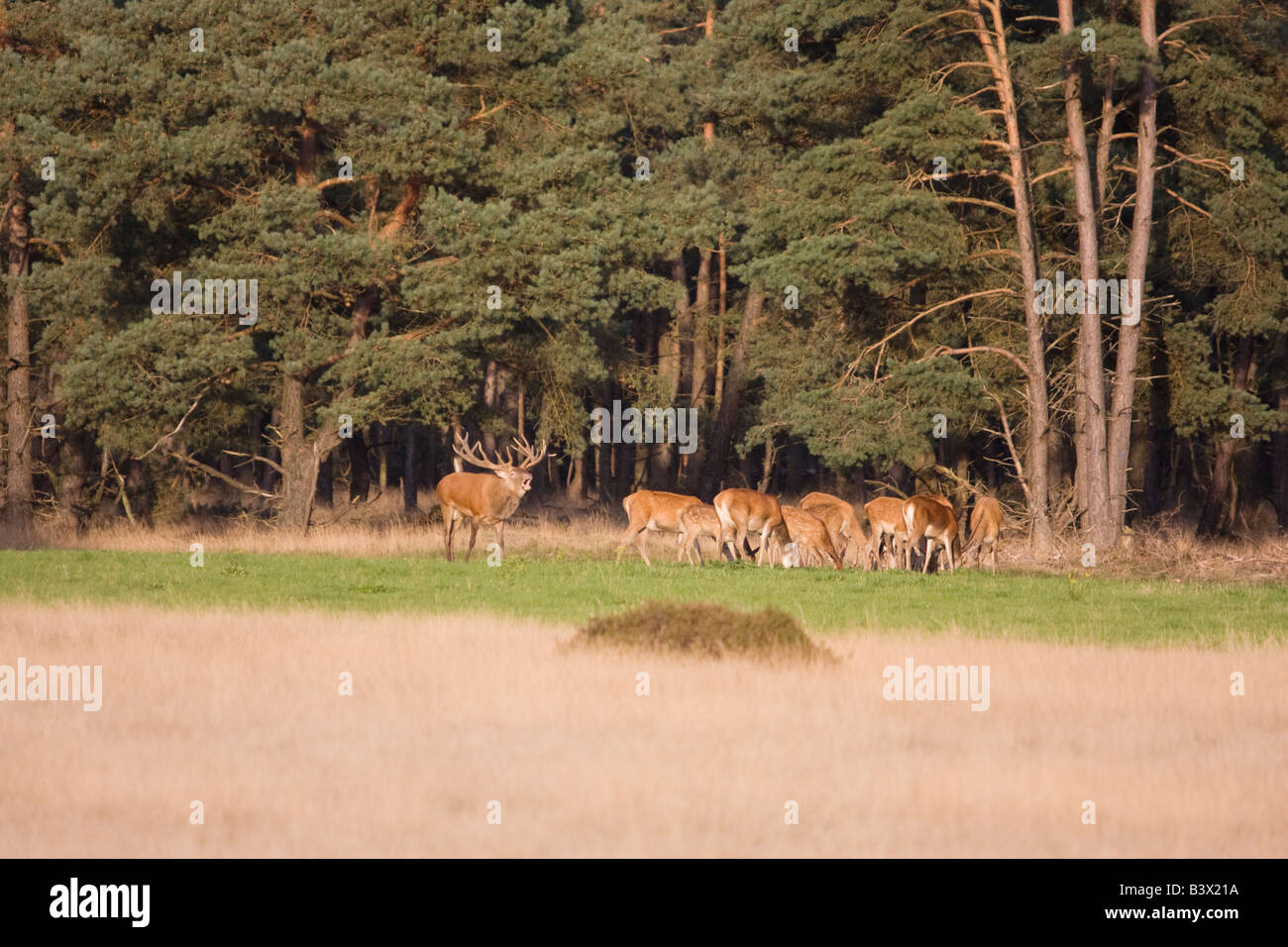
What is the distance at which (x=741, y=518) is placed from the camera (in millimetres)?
22734

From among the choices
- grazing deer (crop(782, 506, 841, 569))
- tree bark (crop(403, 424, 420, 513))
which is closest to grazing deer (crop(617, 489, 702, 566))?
grazing deer (crop(782, 506, 841, 569))

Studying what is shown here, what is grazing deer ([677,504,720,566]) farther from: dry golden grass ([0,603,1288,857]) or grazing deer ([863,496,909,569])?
dry golden grass ([0,603,1288,857])

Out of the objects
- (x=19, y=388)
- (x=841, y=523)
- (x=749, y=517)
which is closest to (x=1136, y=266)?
(x=841, y=523)

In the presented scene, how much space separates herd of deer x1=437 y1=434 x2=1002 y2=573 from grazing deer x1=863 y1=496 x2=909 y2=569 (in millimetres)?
15

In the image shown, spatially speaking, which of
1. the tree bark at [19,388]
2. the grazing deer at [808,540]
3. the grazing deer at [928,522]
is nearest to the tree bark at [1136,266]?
the grazing deer at [928,522]

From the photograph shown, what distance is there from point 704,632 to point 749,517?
390 inches

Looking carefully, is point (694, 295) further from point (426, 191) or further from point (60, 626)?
point (60, 626)

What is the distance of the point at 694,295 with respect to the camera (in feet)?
168

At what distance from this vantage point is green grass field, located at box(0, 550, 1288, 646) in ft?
51.0

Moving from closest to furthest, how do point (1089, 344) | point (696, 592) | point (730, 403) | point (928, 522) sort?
point (696, 592) < point (928, 522) < point (1089, 344) < point (730, 403)

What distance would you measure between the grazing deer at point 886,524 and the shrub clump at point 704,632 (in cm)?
1082

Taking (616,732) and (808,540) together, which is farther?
(808,540)

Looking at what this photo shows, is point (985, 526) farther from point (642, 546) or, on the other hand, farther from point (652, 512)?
point (642, 546)
